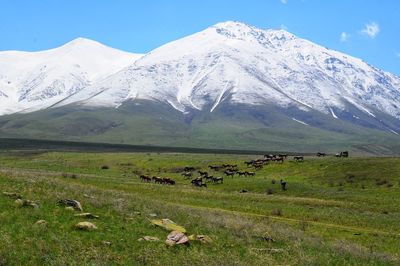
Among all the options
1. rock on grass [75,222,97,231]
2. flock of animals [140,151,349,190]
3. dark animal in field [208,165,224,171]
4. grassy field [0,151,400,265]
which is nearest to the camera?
grassy field [0,151,400,265]

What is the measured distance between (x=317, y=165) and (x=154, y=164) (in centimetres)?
3835

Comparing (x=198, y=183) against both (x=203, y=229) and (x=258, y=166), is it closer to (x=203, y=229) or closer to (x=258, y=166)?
(x=258, y=166)

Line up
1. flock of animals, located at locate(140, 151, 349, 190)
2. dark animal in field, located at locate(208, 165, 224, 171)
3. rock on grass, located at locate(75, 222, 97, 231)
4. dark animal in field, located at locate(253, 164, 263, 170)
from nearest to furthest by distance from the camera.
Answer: rock on grass, located at locate(75, 222, 97, 231)
flock of animals, located at locate(140, 151, 349, 190)
dark animal in field, located at locate(253, 164, 263, 170)
dark animal in field, located at locate(208, 165, 224, 171)

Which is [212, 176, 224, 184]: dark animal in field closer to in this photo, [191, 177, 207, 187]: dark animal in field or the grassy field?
[191, 177, 207, 187]: dark animal in field

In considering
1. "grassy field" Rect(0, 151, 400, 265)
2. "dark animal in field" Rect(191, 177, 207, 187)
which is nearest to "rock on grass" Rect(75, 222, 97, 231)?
"grassy field" Rect(0, 151, 400, 265)

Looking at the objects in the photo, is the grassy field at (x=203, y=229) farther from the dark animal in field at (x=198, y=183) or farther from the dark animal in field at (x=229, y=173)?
the dark animal in field at (x=229, y=173)

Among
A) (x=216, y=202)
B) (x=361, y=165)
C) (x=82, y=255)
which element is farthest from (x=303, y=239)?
(x=361, y=165)

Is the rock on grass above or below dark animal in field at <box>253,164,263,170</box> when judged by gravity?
above

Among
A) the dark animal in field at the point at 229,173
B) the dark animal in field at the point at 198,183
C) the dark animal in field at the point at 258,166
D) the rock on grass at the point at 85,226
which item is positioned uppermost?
the rock on grass at the point at 85,226

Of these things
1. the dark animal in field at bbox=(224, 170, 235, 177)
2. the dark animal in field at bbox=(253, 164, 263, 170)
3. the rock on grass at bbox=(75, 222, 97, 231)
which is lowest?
the dark animal in field at bbox=(224, 170, 235, 177)

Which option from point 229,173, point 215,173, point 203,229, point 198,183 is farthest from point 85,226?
point 215,173

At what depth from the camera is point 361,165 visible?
82.5 meters

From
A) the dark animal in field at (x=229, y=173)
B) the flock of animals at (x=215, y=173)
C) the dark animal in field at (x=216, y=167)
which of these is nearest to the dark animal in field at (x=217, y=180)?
the flock of animals at (x=215, y=173)

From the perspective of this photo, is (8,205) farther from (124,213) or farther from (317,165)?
(317,165)
